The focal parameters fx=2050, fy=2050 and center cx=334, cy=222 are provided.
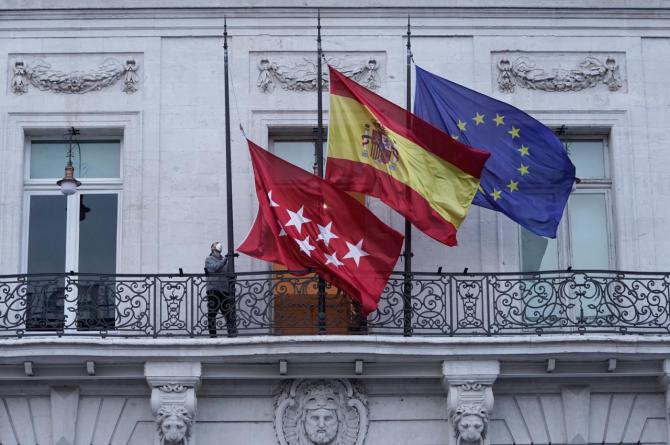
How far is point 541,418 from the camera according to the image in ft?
72.2

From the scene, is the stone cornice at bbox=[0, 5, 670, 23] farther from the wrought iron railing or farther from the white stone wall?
the wrought iron railing

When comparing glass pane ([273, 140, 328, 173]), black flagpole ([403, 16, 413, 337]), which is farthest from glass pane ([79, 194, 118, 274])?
black flagpole ([403, 16, 413, 337])

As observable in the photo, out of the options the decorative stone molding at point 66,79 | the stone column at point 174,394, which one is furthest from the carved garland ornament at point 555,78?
the stone column at point 174,394

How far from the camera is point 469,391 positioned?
70.9 ft

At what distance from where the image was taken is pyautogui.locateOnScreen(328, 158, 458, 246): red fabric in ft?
72.1

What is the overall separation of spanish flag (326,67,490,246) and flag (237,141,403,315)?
267 mm

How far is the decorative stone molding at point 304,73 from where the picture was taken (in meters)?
23.3

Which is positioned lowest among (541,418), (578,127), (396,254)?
(541,418)

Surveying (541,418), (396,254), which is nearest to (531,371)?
(541,418)

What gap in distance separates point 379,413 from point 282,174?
2.78 metres

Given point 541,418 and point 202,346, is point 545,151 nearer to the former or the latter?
point 541,418

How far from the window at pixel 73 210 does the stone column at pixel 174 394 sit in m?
1.62

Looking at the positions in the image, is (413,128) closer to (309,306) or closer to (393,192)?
(393,192)

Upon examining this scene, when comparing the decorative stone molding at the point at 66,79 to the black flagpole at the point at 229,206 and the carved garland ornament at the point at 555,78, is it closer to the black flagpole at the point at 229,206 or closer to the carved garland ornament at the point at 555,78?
the black flagpole at the point at 229,206
